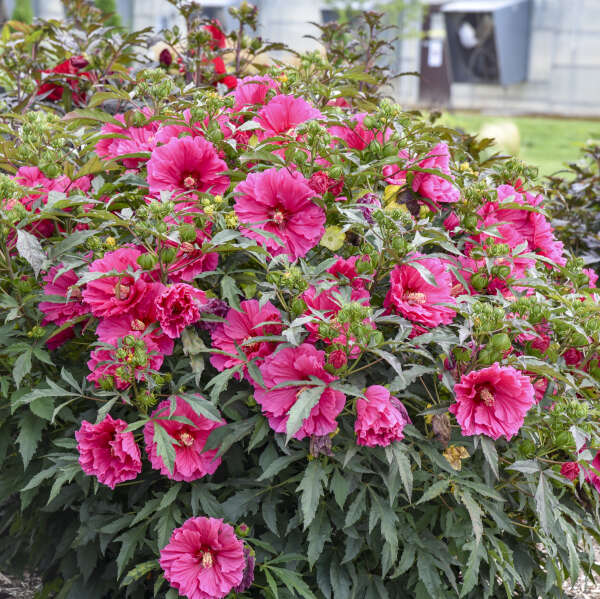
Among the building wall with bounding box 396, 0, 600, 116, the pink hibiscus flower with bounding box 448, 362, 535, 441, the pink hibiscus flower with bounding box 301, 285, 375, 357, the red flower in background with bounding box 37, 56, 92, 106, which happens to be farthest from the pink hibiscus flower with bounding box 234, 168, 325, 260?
the building wall with bounding box 396, 0, 600, 116

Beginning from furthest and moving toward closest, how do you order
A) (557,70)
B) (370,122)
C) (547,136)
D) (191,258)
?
(557,70) < (547,136) < (370,122) < (191,258)

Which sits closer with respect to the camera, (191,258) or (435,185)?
(191,258)

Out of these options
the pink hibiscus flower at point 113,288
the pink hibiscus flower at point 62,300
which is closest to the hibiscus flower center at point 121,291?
the pink hibiscus flower at point 113,288

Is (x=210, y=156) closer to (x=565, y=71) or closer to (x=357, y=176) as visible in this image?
(x=357, y=176)

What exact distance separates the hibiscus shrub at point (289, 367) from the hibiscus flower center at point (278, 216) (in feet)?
0.07

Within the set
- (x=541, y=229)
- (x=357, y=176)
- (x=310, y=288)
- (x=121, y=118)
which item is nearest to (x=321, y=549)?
(x=310, y=288)

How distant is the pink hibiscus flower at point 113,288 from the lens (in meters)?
1.41

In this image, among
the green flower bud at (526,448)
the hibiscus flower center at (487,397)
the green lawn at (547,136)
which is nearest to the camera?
the hibiscus flower center at (487,397)

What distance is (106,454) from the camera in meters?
1.42

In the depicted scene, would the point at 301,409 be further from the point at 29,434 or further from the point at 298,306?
the point at 29,434

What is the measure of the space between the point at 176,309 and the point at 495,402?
1.94ft

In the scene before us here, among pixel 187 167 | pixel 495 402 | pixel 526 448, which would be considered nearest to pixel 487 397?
pixel 495 402

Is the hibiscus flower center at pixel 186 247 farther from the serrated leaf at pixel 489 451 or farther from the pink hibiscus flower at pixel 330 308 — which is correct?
the serrated leaf at pixel 489 451

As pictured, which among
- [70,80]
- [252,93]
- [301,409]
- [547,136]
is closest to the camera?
[301,409]
